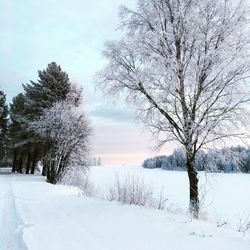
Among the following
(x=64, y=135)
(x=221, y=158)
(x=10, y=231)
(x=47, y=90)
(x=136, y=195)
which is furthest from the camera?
(x=47, y=90)

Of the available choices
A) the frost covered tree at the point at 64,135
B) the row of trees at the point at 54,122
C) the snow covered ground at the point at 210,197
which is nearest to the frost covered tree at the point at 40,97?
the row of trees at the point at 54,122

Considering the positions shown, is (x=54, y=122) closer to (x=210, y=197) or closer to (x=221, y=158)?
(x=210, y=197)

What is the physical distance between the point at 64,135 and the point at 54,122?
1944 mm

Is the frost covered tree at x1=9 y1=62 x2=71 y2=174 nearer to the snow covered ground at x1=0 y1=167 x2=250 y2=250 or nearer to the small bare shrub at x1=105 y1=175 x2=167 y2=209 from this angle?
the small bare shrub at x1=105 y1=175 x2=167 y2=209

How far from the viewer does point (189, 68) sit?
11.3 m

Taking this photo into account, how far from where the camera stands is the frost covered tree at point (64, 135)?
27.1 metres

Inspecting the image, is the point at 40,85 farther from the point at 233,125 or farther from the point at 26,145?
the point at 233,125

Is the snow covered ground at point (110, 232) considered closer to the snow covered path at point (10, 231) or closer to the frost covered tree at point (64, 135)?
the snow covered path at point (10, 231)

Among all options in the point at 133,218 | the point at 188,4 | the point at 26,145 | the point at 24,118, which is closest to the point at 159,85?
the point at 188,4

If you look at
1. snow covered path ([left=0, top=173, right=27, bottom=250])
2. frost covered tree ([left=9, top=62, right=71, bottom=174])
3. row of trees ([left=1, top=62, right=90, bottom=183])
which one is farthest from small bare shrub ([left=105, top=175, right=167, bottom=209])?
frost covered tree ([left=9, top=62, right=71, bottom=174])

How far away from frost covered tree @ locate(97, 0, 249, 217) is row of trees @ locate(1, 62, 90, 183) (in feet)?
53.0

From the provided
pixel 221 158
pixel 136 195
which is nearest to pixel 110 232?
pixel 136 195

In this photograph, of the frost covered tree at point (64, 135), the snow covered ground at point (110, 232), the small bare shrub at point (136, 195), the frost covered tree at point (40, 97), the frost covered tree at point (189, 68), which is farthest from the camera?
the frost covered tree at point (40, 97)

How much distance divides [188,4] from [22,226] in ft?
29.2
